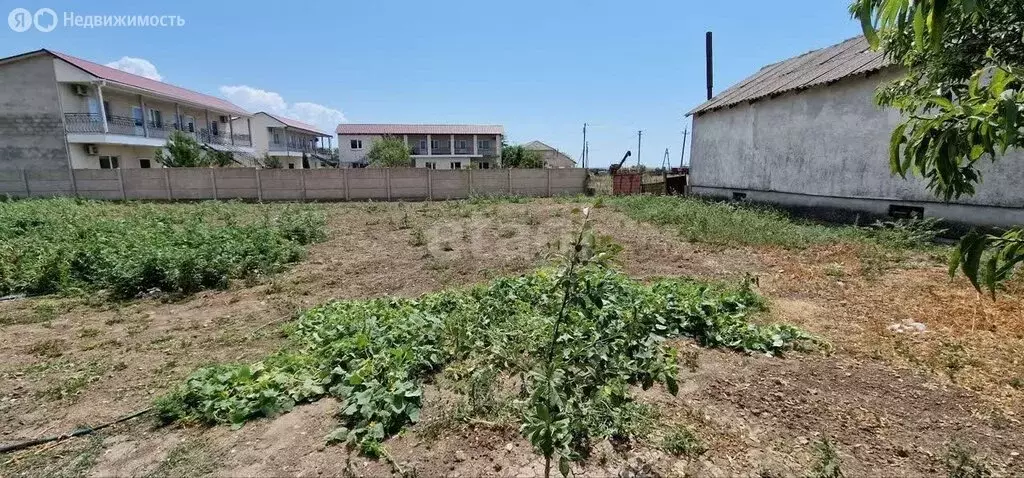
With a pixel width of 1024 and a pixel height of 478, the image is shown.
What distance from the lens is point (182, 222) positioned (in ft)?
35.5

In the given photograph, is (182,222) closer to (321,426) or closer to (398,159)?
(321,426)

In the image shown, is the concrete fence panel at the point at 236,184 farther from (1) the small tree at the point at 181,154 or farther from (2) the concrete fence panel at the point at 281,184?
(1) the small tree at the point at 181,154

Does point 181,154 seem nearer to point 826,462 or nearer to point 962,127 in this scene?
point 826,462

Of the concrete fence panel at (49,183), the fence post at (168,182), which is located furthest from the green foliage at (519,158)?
the concrete fence panel at (49,183)

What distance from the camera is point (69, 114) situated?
19.9 m

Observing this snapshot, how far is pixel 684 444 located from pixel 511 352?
1317mm

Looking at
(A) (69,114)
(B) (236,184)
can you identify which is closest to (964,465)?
(B) (236,184)

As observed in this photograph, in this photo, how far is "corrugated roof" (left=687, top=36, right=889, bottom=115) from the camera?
9.99m

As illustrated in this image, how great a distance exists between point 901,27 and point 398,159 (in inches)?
1292

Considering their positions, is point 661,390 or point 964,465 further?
point 661,390

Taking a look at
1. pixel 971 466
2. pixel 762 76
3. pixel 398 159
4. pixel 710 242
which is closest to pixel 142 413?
pixel 971 466

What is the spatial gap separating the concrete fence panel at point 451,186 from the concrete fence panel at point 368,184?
1.91 m

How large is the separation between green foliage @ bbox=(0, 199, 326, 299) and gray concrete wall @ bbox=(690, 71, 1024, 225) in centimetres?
1114

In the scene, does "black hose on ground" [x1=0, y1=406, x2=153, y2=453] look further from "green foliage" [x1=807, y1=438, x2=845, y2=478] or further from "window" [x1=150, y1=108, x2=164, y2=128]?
"window" [x1=150, y1=108, x2=164, y2=128]
